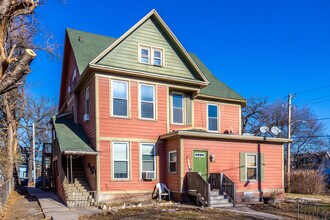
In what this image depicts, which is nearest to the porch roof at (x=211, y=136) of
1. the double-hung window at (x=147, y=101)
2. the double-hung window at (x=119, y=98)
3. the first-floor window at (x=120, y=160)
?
the double-hung window at (x=147, y=101)

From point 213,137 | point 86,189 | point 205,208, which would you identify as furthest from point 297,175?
point 86,189

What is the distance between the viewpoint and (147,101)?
16.2 meters

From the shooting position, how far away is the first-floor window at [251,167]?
16.6 meters

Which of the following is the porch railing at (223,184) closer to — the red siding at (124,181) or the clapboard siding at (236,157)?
the clapboard siding at (236,157)

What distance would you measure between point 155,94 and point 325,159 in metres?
30.8

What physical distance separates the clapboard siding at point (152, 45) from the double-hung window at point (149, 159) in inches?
158

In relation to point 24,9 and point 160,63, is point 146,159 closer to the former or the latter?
point 160,63

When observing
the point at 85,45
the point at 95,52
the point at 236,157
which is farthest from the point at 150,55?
the point at 236,157

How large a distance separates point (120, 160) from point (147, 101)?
11.0ft

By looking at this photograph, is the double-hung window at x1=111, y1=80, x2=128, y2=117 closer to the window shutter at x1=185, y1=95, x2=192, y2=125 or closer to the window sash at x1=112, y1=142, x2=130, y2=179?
the window sash at x1=112, y1=142, x2=130, y2=179

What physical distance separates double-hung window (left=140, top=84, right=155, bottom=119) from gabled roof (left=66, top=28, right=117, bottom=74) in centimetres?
358

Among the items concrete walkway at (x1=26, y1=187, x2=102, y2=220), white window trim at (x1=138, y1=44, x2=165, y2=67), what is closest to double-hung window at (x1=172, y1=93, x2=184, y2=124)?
white window trim at (x1=138, y1=44, x2=165, y2=67)

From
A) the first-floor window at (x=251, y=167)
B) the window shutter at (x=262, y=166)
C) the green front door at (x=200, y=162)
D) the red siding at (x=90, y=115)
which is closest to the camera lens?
the red siding at (x=90, y=115)

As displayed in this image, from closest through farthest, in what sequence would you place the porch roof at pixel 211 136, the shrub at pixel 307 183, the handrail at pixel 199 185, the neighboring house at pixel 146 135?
the handrail at pixel 199 185
the porch roof at pixel 211 136
the neighboring house at pixel 146 135
the shrub at pixel 307 183
